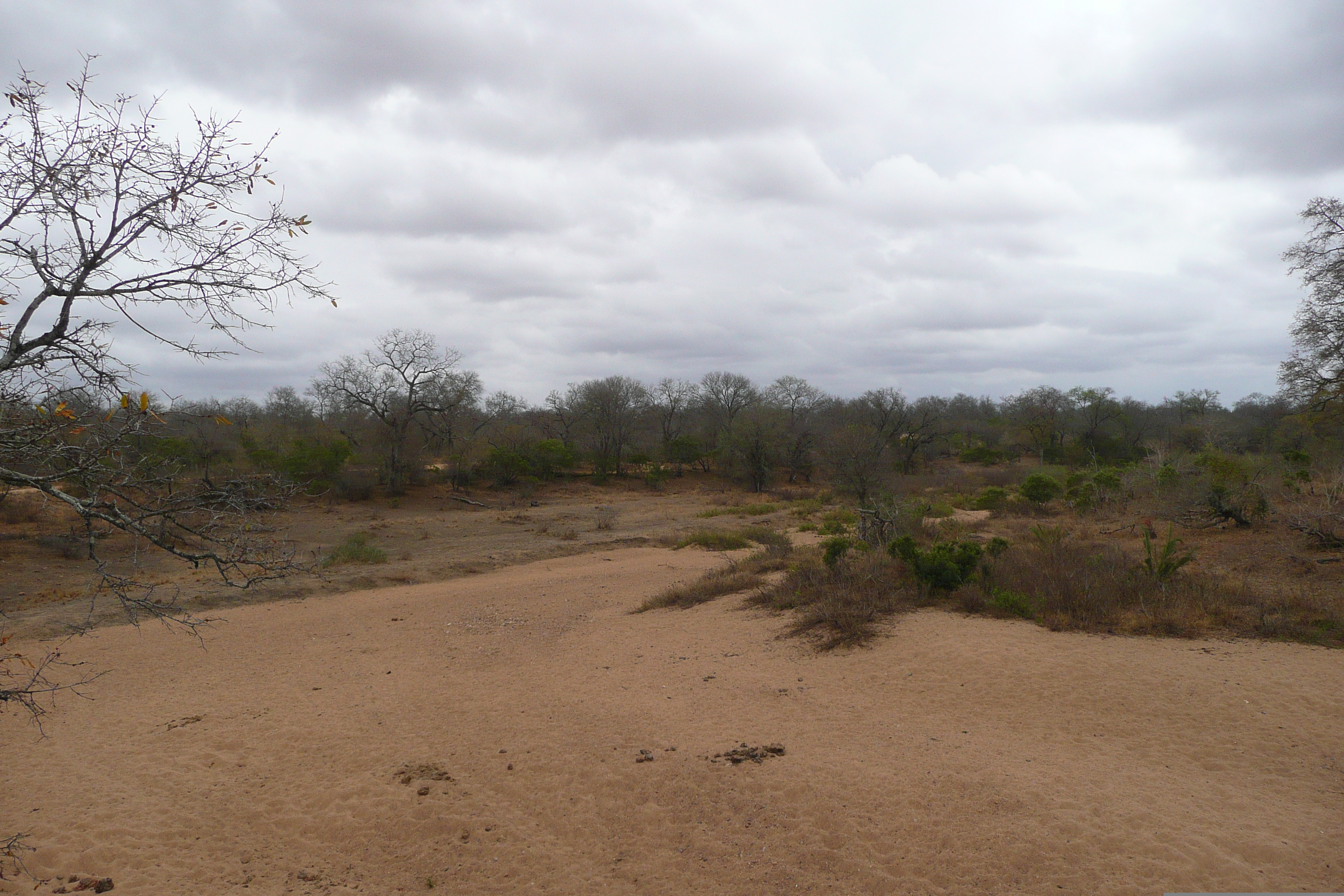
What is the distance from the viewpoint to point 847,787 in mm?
5484

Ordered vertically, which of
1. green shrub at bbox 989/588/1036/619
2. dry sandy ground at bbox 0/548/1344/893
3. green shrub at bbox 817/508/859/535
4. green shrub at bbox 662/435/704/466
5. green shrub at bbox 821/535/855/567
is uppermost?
green shrub at bbox 662/435/704/466

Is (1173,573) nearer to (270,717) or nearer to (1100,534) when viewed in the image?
(1100,534)

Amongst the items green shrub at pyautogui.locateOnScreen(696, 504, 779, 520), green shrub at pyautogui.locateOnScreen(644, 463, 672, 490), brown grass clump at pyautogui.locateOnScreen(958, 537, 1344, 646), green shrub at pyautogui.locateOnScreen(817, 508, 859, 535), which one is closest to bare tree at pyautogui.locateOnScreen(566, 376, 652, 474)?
green shrub at pyautogui.locateOnScreen(644, 463, 672, 490)

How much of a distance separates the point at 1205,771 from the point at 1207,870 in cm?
160

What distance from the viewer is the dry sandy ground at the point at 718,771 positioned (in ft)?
15.2

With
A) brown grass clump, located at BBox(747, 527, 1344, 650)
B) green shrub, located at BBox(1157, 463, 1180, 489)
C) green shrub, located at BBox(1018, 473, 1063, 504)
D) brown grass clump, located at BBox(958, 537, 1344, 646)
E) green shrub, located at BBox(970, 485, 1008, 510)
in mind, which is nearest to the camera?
brown grass clump, located at BBox(958, 537, 1344, 646)

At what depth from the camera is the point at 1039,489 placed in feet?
76.7

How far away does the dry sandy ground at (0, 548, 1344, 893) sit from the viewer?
4.63 metres

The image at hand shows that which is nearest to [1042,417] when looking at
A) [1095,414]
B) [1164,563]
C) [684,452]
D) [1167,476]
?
[1095,414]

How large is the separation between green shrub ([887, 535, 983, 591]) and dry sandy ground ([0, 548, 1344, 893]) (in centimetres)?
100

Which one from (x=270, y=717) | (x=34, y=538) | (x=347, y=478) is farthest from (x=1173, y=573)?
(x=347, y=478)

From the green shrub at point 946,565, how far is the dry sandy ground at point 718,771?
998 mm

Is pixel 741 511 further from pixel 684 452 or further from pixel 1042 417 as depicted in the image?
pixel 1042 417

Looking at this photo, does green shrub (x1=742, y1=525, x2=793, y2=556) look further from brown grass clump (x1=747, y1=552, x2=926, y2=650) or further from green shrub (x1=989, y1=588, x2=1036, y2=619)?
green shrub (x1=989, y1=588, x2=1036, y2=619)
